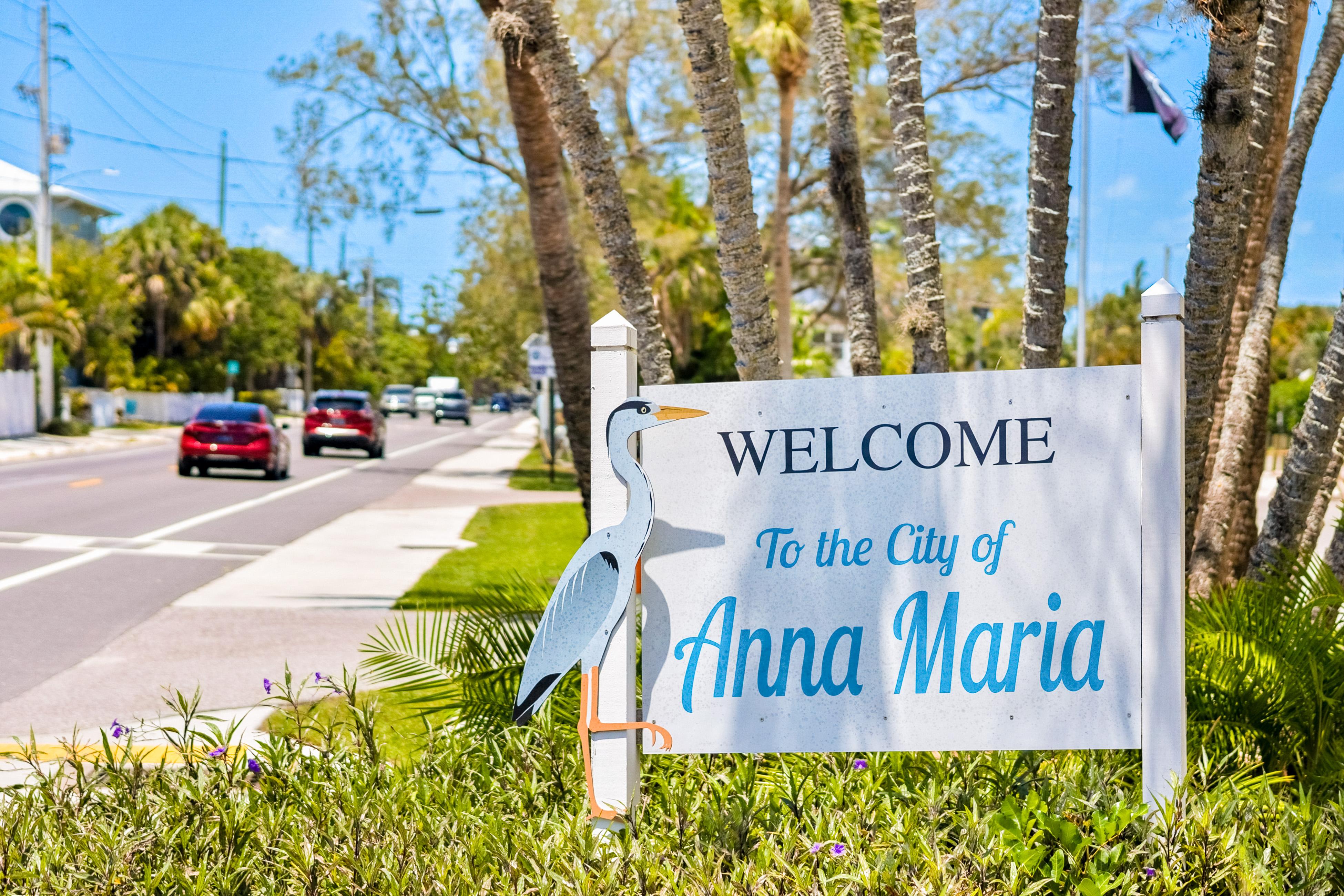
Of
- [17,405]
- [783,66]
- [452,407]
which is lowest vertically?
[452,407]

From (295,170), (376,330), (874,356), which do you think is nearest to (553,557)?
(874,356)

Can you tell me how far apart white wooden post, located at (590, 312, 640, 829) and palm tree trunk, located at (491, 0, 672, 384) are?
203 centimetres

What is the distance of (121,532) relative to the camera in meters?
15.6

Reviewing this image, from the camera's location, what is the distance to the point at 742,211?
224 inches

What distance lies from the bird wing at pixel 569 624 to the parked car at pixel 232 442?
22.1m

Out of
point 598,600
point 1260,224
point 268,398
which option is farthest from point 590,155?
point 268,398

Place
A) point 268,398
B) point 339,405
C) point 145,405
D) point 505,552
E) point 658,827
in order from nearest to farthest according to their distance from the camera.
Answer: point 658,827, point 505,552, point 339,405, point 145,405, point 268,398

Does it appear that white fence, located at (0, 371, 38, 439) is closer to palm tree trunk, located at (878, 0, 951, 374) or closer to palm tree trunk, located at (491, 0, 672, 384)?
palm tree trunk, located at (491, 0, 672, 384)

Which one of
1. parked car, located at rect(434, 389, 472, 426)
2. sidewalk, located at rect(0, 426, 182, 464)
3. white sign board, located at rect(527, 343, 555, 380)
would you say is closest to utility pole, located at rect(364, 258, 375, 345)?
parked car, located at rect(434, 389, 472, 426)

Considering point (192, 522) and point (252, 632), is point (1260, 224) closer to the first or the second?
point (252, 632)

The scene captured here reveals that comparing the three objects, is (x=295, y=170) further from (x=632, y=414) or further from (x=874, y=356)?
(x=632, y=414)

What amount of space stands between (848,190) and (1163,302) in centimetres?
312

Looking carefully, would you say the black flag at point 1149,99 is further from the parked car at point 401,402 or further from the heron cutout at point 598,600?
the parked car at point 401,402

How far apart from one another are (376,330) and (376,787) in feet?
431
